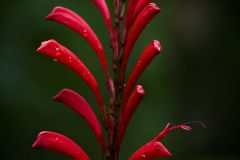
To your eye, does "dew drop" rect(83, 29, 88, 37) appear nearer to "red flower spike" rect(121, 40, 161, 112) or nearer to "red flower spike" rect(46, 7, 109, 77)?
"red flower spike" rect(46, 7, 109, 77)

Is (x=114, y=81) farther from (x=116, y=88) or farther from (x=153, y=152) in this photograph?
(x=153, y=152)

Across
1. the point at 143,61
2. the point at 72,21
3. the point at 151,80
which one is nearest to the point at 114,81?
the point at 143,61

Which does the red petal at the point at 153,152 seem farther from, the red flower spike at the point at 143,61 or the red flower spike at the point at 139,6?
the red flower spike at the point at 139,6

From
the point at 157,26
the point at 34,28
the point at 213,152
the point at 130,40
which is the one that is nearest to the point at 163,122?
the point at 213,152

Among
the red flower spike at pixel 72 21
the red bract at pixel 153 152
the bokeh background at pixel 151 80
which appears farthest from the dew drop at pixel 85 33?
the bokeh background at pixel 151 80

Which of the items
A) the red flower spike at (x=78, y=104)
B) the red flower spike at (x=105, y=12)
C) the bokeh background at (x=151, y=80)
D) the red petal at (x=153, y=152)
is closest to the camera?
the red petal at (x=153, y=152)

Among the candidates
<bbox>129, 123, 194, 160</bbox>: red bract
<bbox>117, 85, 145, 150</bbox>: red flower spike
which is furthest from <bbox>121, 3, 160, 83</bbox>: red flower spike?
<bbox>129, 123, 194, 160</bbox>: red bract
